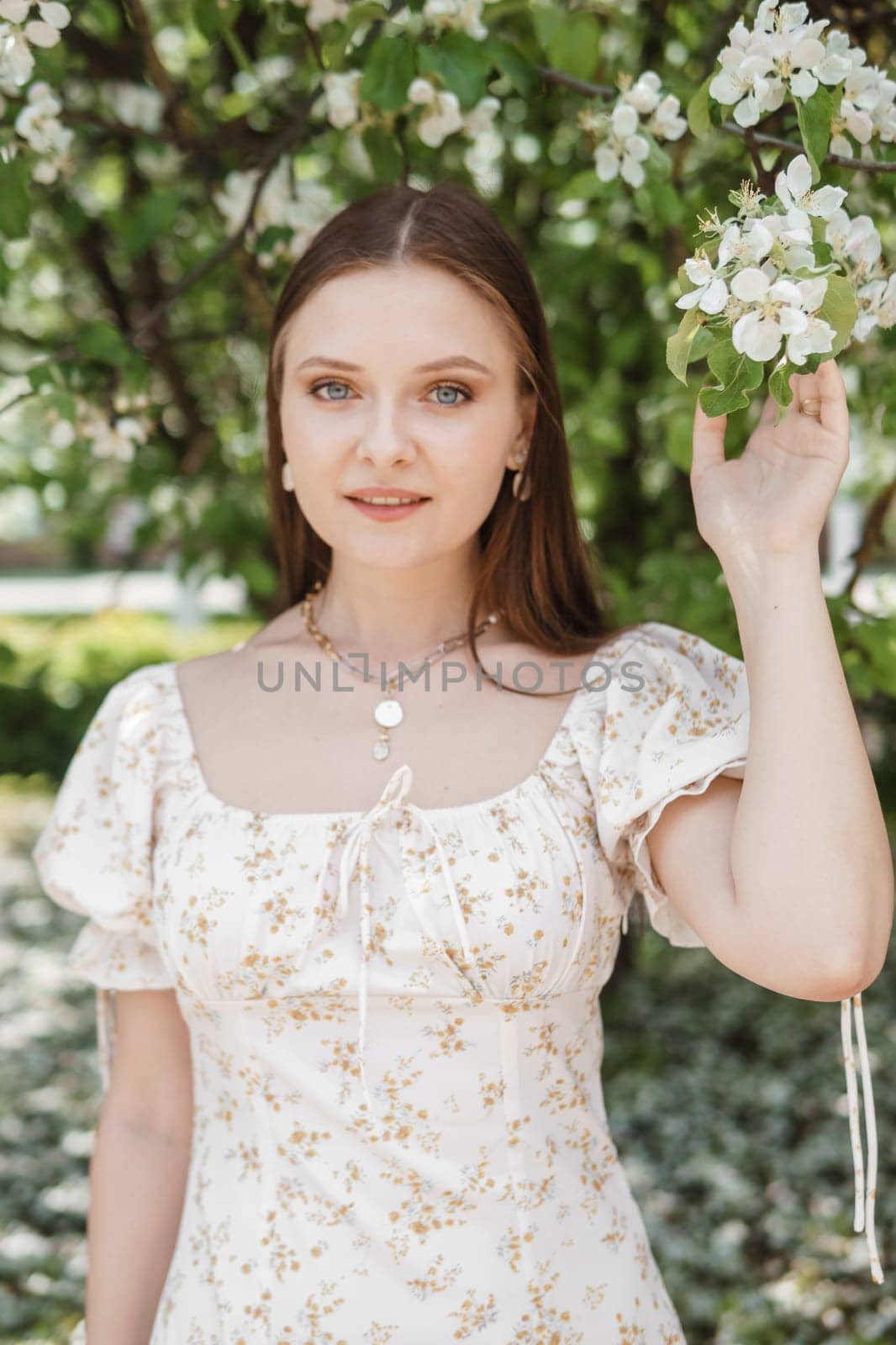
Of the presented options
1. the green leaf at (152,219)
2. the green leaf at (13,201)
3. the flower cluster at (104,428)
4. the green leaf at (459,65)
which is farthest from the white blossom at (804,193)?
the green leaf at (152,219)

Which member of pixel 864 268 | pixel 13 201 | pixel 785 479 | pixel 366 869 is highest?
pixel 13 201

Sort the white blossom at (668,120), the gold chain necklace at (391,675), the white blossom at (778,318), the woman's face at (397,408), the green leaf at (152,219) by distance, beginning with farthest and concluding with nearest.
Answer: the green leaf at (152,219) < the white blossom at (668,120) < the gold chain necklace at (391,675) < the woman's face at (397,408) < the white blossom at (778,318)

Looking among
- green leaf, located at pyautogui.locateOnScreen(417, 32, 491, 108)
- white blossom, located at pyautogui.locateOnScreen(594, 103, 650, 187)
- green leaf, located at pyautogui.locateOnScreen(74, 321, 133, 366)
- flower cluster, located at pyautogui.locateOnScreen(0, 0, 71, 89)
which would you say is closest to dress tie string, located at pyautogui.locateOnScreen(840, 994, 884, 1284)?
white blossom, located at pyautogui.locateOnScreen(594, 103, 650, 187)

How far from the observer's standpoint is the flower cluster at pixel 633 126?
1.80m

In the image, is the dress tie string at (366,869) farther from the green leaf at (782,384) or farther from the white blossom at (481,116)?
the white blossom at (481,116)

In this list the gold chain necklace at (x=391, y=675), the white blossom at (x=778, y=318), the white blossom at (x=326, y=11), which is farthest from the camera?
the white blossom at (x=326, y=11)

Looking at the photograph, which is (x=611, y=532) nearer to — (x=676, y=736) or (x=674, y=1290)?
(x=674, y=1290)

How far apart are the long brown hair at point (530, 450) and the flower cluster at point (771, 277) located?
516 millimetres

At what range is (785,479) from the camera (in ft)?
4.65

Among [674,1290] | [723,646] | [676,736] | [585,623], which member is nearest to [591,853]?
[676,736]

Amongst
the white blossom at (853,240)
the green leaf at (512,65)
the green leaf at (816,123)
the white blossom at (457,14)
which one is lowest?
the white blossom at (853,240)

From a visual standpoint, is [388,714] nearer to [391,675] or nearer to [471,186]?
[391,675]

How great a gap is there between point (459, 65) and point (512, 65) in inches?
6.8

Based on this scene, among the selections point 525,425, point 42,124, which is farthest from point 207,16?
point 525,425
